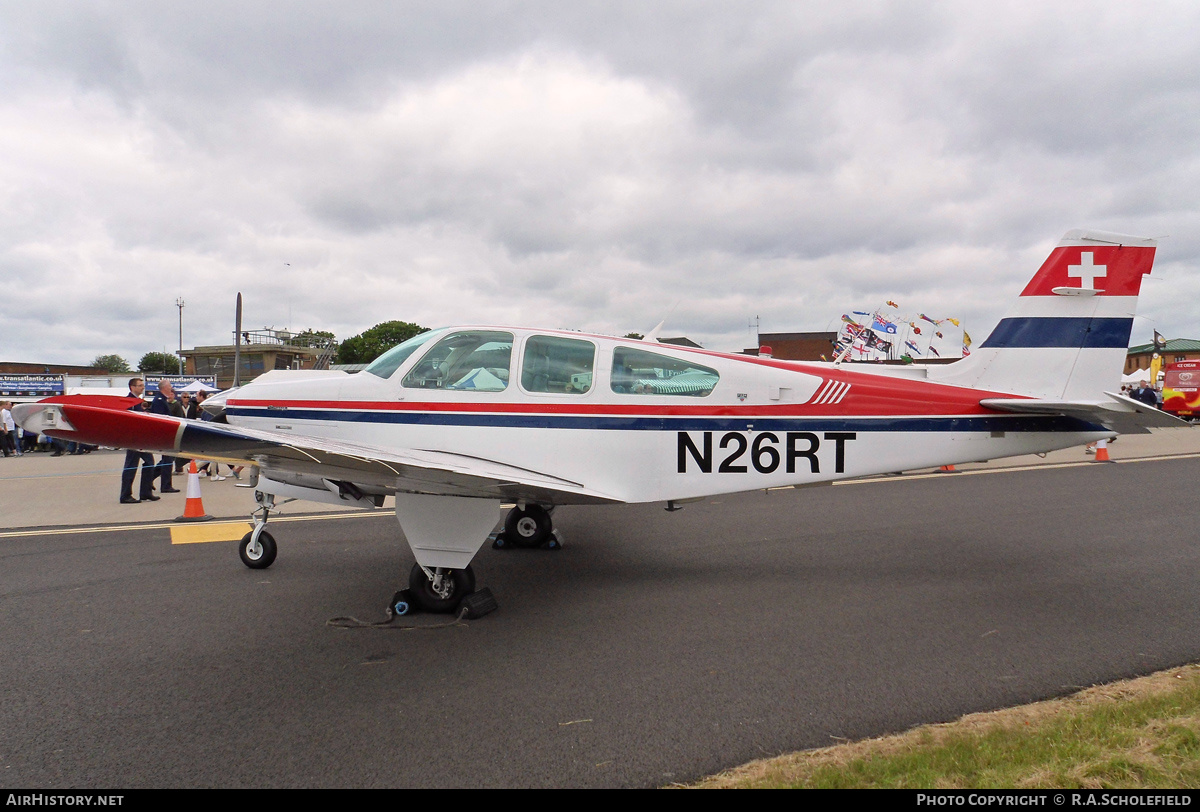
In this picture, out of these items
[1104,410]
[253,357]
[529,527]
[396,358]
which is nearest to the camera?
[1104,410]

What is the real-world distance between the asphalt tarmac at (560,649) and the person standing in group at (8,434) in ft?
50.8

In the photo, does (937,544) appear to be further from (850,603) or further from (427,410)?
(427,410)

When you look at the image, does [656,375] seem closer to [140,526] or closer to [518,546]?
[518,546]

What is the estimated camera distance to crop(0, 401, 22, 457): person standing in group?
746 inches

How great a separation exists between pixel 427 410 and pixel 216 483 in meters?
9.38

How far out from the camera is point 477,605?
15.8 feet

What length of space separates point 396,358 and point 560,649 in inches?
105

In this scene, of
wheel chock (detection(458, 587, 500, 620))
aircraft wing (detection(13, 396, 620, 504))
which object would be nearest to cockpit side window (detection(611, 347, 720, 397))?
aircraft wing (detection(13, 396, 620, 504))

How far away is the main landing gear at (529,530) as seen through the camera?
6.95 metres

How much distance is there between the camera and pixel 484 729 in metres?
3.23

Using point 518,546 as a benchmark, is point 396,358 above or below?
above

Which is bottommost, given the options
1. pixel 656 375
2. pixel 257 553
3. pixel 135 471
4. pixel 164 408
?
pixel 257 553

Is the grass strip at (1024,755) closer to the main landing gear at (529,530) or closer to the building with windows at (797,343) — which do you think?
the main landing gear at (529,530)

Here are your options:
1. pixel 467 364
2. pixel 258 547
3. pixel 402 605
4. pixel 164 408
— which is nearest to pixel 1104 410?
pixel 467 364
